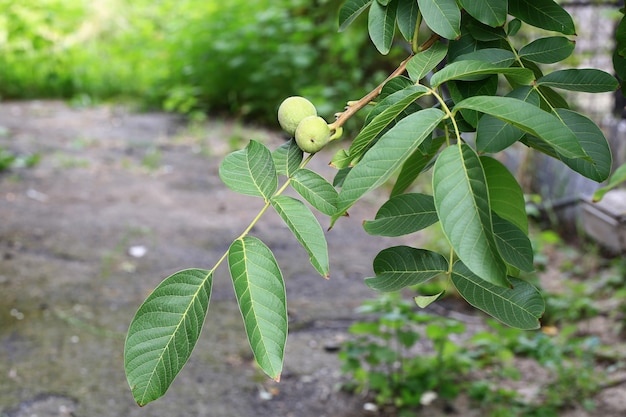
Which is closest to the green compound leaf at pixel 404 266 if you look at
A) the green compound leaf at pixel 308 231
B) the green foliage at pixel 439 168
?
the green foliage at pixel 439 168

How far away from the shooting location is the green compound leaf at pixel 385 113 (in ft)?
2.46

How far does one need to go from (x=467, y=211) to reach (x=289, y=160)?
10.0 inches

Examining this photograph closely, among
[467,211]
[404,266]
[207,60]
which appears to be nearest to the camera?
[467,211]

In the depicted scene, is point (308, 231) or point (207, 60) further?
point (207, 60)

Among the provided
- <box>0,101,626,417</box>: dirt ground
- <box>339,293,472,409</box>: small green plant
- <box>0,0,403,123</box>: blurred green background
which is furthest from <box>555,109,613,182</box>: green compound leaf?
<box>0,0,403,123</box>: blurred green background

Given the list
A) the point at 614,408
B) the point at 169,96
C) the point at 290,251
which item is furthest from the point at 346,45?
the point at 614,408

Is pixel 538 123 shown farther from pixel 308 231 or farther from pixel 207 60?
pixel 207 60

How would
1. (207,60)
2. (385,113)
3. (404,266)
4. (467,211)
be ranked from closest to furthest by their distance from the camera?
(467,211) → (385,113) → (404,266) → (207,60)

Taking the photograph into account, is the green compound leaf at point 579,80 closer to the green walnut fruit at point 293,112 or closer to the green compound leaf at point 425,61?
the green compound leaf at point 425,61

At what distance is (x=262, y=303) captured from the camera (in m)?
0.72

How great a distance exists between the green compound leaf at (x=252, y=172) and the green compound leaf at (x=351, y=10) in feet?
0.71

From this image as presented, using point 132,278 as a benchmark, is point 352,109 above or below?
above

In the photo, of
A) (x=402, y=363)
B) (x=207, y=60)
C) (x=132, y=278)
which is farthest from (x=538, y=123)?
(x=207, y=60)

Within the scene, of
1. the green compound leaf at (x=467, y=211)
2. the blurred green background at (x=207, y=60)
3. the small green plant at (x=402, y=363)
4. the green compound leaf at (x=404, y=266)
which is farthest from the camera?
the blurred green background at (x=207, y=60)
